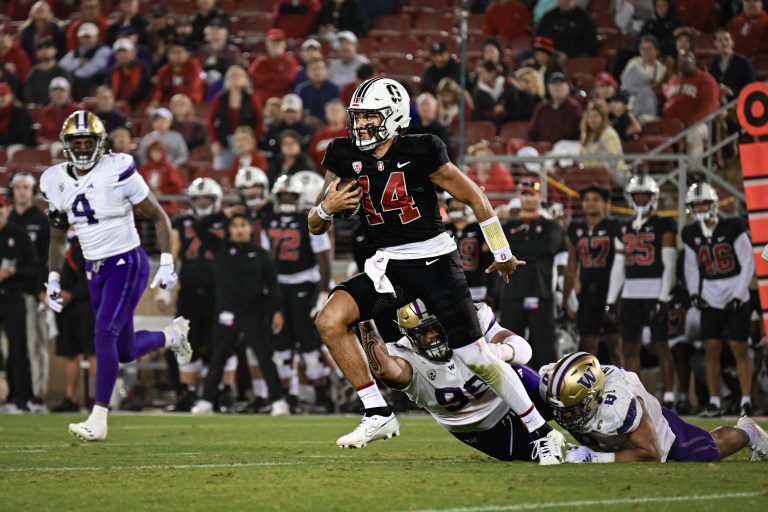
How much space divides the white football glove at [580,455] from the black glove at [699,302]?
5.45 m

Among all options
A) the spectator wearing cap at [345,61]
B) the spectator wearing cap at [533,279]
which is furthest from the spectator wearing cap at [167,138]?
the spectator wearing cap at [533,279]

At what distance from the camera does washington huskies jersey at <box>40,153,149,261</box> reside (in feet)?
27.8

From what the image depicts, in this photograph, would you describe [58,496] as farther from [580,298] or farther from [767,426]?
[580,298]

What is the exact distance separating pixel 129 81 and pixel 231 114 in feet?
7.60

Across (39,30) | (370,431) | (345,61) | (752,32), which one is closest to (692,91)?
(752,32)

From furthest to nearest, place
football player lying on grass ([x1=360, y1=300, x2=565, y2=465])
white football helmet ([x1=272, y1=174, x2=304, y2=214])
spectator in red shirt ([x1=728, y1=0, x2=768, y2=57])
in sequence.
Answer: spectator in red shirt ([x1=728, y1=0, x2=768, y2=57]) < white football helmet ([x1=272, y1=174, x2=304, y2=214]) < football player lying on grass ([x1=360, y1=300, x2=565, y2=465])

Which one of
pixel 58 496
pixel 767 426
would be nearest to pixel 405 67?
pixel 767 426

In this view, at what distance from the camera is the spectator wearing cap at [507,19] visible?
53.4 ft

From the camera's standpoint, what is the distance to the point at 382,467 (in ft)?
20.3

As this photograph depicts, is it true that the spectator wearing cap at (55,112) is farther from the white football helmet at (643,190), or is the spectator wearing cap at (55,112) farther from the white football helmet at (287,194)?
the white football helmet at (643,190)

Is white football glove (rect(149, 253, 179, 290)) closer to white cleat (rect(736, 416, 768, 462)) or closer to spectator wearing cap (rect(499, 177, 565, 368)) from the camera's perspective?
white cleat (rect(736, 416, 768, 462))

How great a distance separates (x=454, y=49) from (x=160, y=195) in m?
4.35

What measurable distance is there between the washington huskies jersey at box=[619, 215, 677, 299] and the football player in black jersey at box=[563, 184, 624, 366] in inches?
7.6

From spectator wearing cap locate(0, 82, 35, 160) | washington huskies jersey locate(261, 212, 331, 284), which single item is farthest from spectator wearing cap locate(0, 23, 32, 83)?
washington huskies jersey locate(261, 212, 331, 284)
